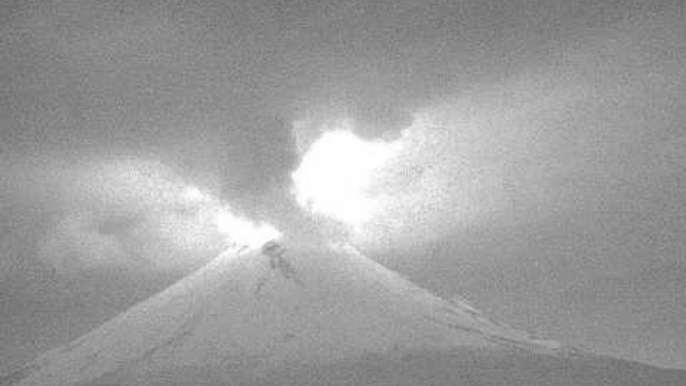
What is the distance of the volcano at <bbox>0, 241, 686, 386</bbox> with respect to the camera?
132 meters

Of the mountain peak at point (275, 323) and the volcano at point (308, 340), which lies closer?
the volcano at point (308, 340)

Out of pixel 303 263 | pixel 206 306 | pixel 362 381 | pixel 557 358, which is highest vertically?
pixel 303 263

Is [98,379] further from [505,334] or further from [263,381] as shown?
[505,334]

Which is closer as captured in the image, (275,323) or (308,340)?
(308,340)

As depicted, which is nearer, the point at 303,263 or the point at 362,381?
the point at 362,381

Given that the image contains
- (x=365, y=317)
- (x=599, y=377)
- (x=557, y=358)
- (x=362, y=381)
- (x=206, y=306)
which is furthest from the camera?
(x=206, y=306)

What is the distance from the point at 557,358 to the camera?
14588cm

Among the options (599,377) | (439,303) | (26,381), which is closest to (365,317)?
(439,303)

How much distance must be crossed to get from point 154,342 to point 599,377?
2677 inches

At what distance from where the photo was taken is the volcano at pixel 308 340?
433 feet

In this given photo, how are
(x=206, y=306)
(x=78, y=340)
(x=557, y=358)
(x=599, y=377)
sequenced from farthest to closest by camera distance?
(x=78, y=340)
(x=206, y=306)
(x=557, y=358)
(x=599, y=377)

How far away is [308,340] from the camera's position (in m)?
148

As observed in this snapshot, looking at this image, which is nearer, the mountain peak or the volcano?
the volcano

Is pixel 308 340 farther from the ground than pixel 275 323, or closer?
closer
